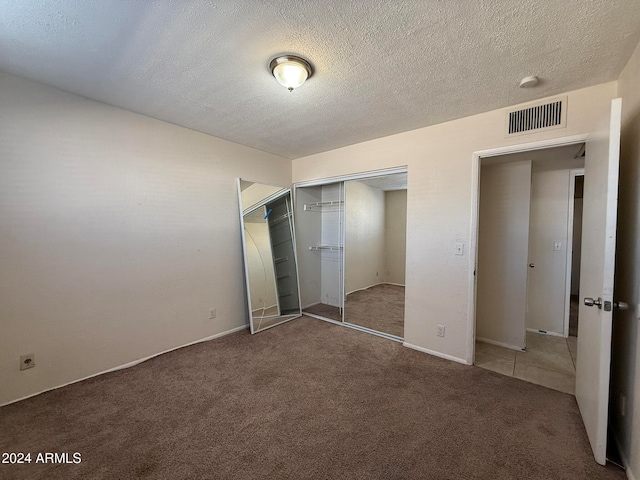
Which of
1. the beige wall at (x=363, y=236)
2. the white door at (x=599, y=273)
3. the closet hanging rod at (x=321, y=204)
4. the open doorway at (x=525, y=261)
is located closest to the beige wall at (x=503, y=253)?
the open doorway at (x=525, y=261)

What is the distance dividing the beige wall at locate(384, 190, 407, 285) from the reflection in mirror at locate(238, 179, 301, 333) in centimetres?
242

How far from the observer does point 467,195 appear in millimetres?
2553

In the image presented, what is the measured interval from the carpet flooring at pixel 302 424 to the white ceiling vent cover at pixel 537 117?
7.37ft

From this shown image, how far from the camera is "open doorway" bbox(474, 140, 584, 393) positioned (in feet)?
9.37

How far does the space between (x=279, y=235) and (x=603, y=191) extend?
3342 millimetres

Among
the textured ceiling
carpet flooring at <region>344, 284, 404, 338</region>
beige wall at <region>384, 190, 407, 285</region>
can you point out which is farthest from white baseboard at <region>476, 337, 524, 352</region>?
the textured ceiling

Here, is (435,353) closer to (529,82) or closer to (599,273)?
(599,273)

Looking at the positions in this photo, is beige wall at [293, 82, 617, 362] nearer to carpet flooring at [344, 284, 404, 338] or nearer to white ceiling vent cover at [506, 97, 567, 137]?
white ceiling vent cover at [506, 97, 567, 137]

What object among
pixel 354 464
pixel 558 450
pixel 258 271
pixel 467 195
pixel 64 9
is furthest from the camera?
pixel 258 271

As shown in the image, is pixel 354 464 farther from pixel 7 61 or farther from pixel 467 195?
pixel 7 61

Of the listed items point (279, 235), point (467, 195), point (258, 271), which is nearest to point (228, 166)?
point (279, 235)

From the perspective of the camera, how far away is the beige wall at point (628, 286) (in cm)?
136

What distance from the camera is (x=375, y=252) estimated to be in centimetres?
537

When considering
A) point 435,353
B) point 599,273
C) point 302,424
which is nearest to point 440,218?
point 599,273
